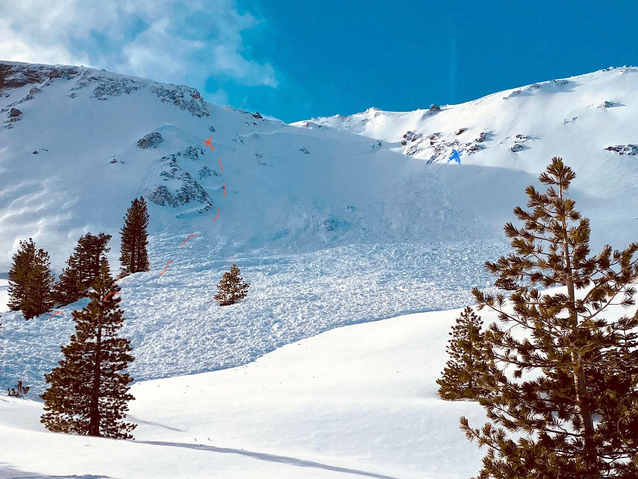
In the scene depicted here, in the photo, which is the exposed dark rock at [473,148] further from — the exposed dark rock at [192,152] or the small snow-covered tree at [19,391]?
the small snow-covered tree at [19,391]

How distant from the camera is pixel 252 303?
108 feet

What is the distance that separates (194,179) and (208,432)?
6214cm

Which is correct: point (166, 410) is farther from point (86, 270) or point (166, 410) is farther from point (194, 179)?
point (194, 179)

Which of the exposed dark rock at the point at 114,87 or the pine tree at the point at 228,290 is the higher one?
the exposed dark rock at the point at 114,87

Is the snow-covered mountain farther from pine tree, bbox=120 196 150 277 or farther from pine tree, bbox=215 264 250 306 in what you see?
pine tree, bbox=120 196 150 277

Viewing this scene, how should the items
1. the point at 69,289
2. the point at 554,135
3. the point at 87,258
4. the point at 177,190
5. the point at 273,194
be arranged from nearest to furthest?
the point at 69,289 < the point at 87,258 < the point at 177,190 < the point at 273,194 < the point at 554,135

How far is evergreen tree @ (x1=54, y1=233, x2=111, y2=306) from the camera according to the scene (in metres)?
34.4

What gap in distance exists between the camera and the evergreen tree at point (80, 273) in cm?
3438

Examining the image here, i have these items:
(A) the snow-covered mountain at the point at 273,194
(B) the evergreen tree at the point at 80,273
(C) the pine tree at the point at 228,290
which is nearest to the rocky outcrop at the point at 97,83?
(A) the snow-covered mountain at the point at 273,194

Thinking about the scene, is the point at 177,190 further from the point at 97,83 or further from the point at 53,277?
the point at 97,83

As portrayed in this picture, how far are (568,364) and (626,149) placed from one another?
76.8 metres

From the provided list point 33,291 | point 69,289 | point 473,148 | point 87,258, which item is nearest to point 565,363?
point 33,291

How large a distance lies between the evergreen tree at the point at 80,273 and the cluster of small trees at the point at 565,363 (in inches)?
1357

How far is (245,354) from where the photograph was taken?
1012 inches
